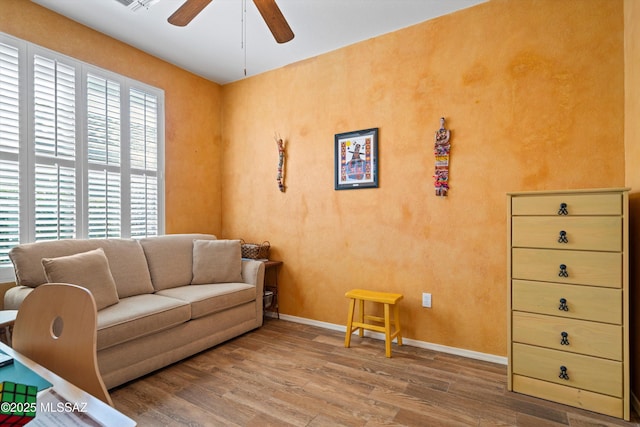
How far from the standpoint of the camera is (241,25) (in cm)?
279

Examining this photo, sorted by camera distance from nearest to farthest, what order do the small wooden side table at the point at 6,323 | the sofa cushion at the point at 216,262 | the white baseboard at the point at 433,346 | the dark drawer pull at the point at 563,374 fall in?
the small wooden side table at the point at 6,323
the dark drawer pull at the point at 563,374
the white baseboard at the point at 433,346
the sofa cushion at the point at 216,262

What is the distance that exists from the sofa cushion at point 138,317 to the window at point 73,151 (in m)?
0.89

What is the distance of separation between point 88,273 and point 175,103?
2.14 metres

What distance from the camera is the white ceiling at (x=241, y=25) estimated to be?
2529 mm

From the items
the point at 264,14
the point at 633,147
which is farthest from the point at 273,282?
the point at 633,147

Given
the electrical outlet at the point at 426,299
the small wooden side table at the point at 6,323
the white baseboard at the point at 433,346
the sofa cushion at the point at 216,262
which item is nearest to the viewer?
the small wooden side table at the point at 6,323

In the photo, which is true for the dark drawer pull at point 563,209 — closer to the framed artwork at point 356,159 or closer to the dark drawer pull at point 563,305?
the dark drawer pull at point 563,305

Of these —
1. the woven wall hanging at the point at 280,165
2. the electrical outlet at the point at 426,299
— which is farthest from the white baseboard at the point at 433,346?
the woven wall hanging at the point at 280,165

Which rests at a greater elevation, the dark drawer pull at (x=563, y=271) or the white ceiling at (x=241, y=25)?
the white ceiling at (x=241, y=25)

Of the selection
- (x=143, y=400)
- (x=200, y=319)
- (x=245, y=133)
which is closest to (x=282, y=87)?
(x=245, y=133)

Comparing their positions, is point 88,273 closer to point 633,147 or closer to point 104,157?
point 104,157

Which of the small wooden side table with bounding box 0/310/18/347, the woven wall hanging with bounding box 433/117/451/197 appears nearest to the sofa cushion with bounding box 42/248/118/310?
the small wooden side table with bounding box 0/310/18/347

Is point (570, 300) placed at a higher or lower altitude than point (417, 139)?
lower

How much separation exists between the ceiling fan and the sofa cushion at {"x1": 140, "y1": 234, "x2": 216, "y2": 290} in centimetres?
194
